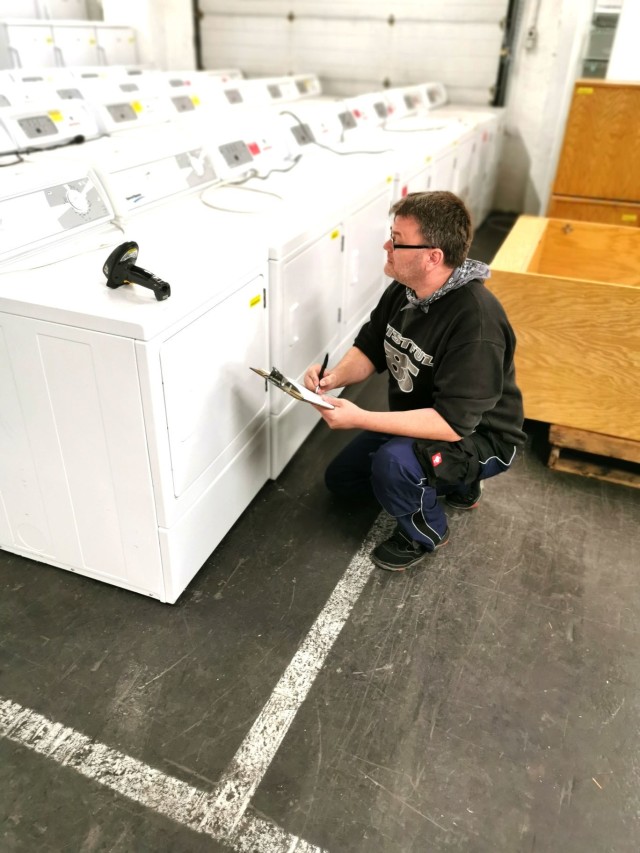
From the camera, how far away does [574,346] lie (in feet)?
7.85

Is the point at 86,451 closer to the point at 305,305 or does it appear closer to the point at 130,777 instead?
the point at 130,777

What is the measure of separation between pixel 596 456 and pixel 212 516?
1607 mm

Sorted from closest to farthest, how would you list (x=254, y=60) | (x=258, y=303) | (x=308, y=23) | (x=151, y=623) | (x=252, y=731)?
(x=252, y=731), (x=151, y=623), (x=258, y=303), (x=308, y=23), (x=254, y=60)

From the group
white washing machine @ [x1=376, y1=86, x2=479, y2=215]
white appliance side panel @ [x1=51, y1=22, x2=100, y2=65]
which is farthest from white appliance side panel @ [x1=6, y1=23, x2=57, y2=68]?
white washing machine @ [x1=376, y1=86, x2=479, y2=215]

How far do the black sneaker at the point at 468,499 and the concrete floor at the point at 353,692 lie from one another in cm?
6

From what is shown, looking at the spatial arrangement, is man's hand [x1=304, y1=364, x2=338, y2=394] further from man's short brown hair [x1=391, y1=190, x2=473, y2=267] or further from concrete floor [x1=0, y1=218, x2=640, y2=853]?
man's short brown hair [x1=391, y1=190, x2=473, y2=267]

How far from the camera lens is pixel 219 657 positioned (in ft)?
5.76

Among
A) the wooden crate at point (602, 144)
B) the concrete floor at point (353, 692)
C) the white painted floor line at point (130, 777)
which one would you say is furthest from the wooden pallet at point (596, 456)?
the wooden crate at point (602, 144)

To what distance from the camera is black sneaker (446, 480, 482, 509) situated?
2318 millimetres

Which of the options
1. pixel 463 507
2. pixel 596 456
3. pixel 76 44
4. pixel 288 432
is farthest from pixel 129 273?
pixel 76 44

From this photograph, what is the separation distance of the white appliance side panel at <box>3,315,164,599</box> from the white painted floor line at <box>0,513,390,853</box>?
18.2 inches

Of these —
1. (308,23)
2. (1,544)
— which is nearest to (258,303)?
(1,544)

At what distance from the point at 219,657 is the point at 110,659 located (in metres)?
0.30

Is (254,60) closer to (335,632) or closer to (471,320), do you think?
(471,320)
